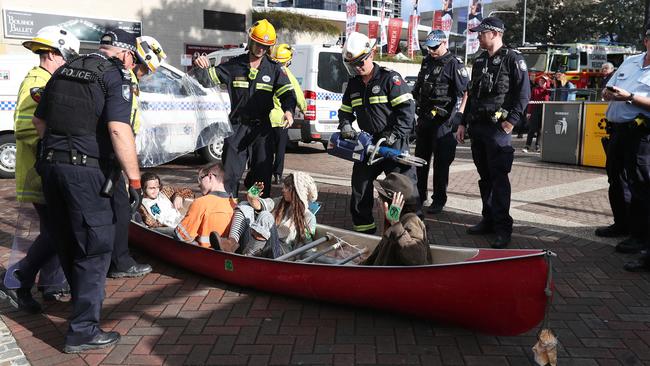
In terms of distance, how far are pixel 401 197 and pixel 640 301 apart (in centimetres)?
192

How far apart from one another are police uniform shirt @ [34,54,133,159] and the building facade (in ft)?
48.5

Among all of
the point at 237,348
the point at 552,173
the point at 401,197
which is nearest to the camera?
the point at 237,348

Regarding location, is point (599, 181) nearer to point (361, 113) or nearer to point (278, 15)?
point (361, 113)

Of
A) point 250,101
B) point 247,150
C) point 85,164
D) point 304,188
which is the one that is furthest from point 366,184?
point 85,164

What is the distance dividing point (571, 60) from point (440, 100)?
18.9m

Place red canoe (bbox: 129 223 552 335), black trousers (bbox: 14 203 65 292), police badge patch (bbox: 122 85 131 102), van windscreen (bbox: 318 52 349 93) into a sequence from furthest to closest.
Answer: van windscreen (bbox: 318 52 349 93)
black trousers (bbox: 14 203 65 292)
police badge patch (bbox: 122 85 131 102)
red canoe (bbox: 129 223 552 335)

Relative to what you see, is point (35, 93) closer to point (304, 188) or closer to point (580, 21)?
point (304, 188)

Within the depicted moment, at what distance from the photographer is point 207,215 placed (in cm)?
449

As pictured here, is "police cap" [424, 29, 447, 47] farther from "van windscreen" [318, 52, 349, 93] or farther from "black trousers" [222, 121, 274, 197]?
"van windscreen" [318, 52, 349, 93]

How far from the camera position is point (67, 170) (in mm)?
3205

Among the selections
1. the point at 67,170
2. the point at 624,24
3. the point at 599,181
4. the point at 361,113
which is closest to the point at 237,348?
the point at 67,170

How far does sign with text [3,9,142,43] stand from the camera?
704 inches

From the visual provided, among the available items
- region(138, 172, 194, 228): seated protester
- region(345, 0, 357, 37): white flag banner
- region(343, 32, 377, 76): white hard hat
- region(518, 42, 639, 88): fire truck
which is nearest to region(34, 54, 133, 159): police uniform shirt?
region(138, 172, 194, 228): seated protester

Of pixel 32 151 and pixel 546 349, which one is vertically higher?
pixel 32 151
